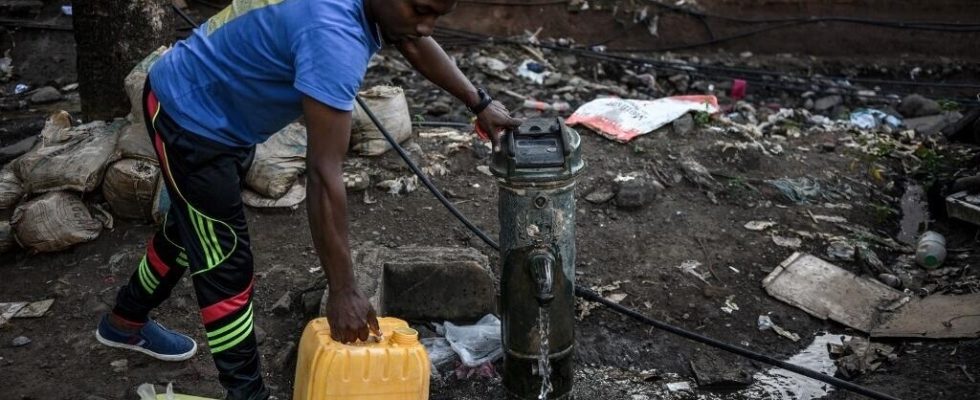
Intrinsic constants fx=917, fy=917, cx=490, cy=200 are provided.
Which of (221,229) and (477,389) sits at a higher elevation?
(221,229)

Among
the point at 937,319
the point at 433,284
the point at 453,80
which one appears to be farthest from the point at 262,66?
the point at 937,319

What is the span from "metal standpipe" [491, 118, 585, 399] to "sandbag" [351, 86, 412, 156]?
209 centimetres

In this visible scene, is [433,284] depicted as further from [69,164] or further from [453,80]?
[69,164]

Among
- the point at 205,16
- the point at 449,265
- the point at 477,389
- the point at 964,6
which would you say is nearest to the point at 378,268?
the point at 449,265

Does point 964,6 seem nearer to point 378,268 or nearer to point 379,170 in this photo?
point 379,170

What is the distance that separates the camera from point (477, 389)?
147 inches

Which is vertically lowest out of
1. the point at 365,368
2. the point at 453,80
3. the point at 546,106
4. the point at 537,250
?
the point at 546,106

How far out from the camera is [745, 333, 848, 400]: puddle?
3.84 m

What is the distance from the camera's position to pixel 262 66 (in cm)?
265

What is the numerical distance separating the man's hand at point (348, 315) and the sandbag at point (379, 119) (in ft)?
8.61

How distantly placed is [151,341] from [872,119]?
574cm

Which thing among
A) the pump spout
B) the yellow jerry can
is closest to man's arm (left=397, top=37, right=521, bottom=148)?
the pump spout

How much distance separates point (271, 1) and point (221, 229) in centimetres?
76

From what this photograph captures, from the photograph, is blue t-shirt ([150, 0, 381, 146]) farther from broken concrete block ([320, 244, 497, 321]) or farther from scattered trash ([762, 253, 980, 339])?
scattered trash ([762, 253, 980, 339])
